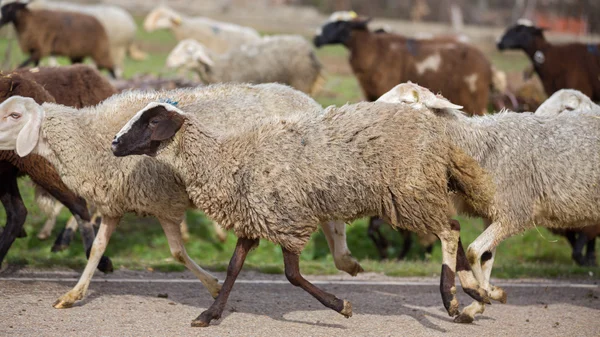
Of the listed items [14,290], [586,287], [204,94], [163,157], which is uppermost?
[204,94]

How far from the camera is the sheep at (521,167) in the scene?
774 centimetres

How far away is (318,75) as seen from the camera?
18.0m

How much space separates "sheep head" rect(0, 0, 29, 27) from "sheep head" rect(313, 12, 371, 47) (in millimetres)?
6288

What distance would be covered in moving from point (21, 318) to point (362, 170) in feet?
9.75

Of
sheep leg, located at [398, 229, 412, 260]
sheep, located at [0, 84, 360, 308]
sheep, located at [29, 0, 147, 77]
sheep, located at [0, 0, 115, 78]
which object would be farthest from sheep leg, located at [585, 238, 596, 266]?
sheep, located at [29, 0, 147, 77]

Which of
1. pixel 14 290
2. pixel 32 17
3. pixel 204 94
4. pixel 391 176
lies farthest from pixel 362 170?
pixel 32 17

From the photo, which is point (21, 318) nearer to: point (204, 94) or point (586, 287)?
point (204, 94)

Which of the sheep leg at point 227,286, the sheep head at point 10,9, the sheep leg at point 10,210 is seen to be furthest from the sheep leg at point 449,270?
the sheep head at point 10,9

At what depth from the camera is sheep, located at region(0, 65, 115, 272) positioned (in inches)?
344

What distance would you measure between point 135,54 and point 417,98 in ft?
63.1

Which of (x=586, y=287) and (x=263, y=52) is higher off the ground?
(x=263, y=52)

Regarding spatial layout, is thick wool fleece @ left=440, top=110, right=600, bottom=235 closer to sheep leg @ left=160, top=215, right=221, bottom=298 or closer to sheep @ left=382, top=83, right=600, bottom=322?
sheep @ left=382, top=83, right=600, bottom=322

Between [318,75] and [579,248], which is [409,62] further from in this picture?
[579,248]

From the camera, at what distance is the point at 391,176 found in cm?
729
